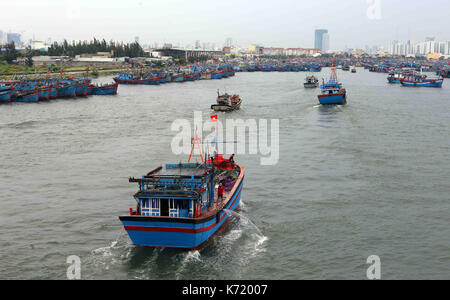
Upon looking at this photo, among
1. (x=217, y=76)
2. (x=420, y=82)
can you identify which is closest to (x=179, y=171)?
(x=420, y=82)

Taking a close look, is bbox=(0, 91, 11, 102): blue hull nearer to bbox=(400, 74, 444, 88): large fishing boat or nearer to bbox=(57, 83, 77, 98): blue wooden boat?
bbox=(57, 83, 77, 98): blue wooden boat

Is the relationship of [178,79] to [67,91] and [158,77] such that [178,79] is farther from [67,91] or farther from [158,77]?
[67,91]

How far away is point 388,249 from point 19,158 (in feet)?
72.3

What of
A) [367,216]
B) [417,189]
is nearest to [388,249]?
[367,216]

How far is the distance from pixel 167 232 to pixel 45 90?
2150 inches

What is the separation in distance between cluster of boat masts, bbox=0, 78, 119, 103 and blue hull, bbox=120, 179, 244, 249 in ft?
170

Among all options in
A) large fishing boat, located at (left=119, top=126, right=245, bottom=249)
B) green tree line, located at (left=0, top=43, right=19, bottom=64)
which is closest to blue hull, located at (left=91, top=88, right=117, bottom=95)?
green tree line, located at (left=0, top=43, right=19, bottom=64)

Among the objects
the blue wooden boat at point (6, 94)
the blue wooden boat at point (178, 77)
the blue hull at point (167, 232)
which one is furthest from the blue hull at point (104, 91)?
the blue hull at point (167, 232)

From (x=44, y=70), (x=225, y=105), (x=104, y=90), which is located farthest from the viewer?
(x=44, y=70)

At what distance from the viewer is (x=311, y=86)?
8312 centimetres

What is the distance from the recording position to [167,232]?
1480 centimetres

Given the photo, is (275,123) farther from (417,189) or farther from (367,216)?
(367,216)

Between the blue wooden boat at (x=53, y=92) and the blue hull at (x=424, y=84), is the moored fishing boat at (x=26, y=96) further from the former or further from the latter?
the blue hull at (x=424, y=84)
